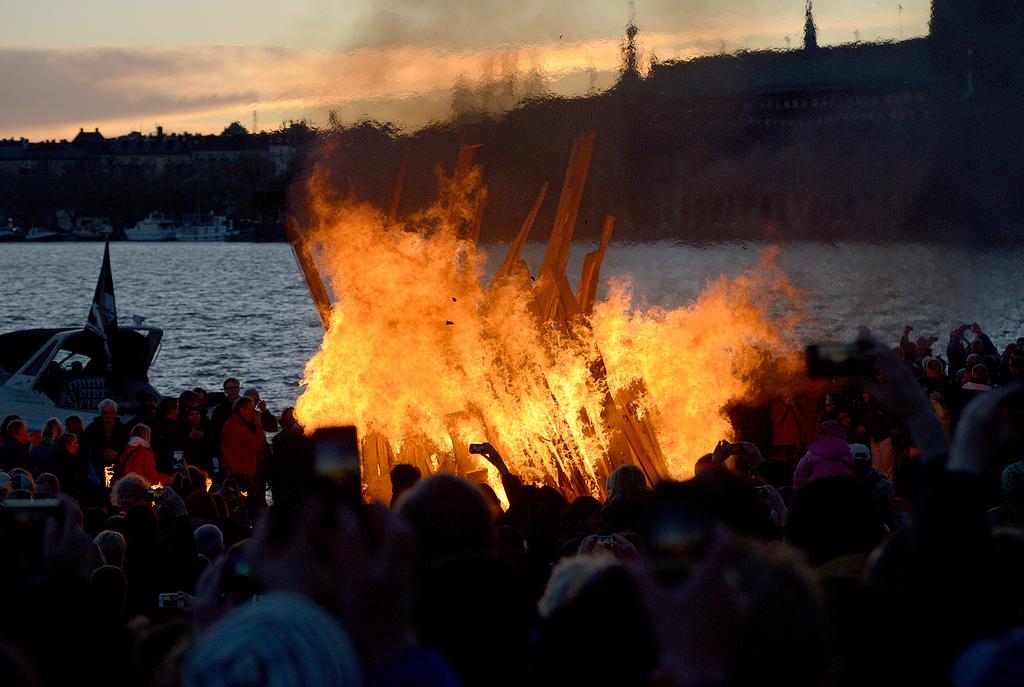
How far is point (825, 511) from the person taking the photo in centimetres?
404

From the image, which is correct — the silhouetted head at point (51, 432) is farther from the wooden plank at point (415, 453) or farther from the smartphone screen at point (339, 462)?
the smartphone screen at point (339, 462)

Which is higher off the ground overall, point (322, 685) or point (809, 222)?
point (809, 222)

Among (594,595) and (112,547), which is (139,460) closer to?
(112,547)

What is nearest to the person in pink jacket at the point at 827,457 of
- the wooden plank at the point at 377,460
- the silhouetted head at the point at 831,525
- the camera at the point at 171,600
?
the camera at the point at 171,600

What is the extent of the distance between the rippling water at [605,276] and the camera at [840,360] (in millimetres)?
11447

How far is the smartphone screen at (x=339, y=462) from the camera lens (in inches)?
122

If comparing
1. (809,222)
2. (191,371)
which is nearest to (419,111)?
(809,222)

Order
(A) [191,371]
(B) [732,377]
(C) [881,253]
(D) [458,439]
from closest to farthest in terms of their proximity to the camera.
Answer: (D) [458,439]
(B) [732,377]
(C) [881,253]
(A) [191,371]

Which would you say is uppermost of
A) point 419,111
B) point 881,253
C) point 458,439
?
point 419,111

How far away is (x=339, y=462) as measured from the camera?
10.4 feet

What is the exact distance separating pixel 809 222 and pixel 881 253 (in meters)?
1.20

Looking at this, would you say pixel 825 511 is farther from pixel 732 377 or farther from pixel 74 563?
pixel 732 377

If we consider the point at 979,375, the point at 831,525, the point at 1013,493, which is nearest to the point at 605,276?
the point at 979,375

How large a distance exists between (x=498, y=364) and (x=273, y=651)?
336 inches
